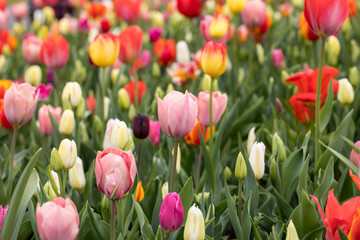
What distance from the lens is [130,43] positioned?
221 cm

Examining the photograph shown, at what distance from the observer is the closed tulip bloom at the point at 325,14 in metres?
1.35

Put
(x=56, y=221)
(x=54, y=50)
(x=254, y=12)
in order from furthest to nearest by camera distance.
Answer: (x=254, y=12) → (x=54, y=50) → (x=56, y=221)

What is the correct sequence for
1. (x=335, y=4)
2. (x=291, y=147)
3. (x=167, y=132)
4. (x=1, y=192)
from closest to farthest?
(x=167, y=132) < (x=335, y=4) < (x=1, y=192) < (x=291, y=147)

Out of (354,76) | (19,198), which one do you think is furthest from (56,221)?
(354,76)

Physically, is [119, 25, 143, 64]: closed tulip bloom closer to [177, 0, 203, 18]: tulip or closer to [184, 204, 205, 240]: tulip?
[177, 0, 203, 18]: tulip

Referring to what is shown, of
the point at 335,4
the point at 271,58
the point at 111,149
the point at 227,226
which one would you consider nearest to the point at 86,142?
the point at 227,226

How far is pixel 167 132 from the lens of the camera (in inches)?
48.6

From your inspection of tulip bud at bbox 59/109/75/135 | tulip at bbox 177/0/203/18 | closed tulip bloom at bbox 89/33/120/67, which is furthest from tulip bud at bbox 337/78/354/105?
tulip at bbox 177/0/203/18

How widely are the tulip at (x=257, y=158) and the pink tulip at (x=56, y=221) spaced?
0.60m

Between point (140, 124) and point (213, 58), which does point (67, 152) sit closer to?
point (140, 124)

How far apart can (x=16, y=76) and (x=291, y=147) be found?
201 centimetres

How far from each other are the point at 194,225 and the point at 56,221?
0.94 ft

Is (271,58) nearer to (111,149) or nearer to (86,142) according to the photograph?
(86,142)

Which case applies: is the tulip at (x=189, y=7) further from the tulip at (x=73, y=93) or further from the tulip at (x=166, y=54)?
the tulip at (x=73, y=93)
